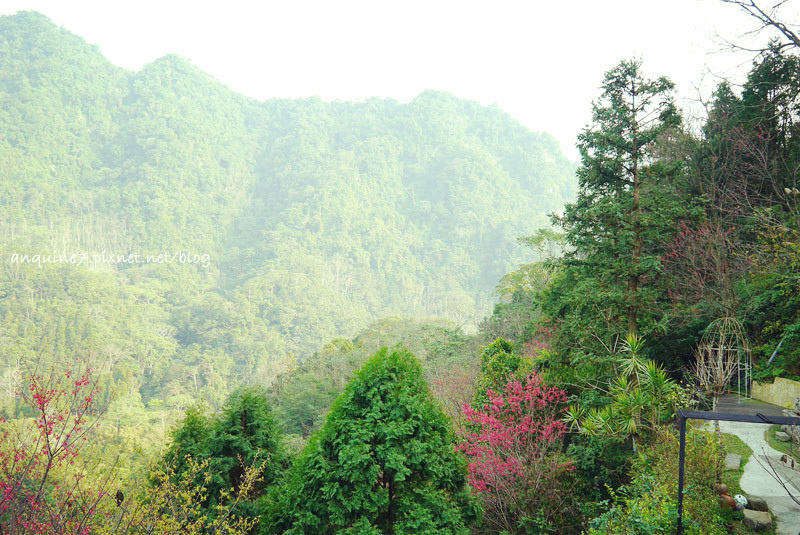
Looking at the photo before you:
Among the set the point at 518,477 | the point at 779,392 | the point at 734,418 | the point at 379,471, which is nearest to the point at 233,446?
the point at 379,471

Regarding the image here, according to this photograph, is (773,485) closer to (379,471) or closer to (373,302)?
(379,471)

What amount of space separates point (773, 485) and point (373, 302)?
80584mm

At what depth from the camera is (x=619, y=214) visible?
9.01m

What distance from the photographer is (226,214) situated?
114 m

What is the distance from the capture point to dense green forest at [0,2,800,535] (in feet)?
16.6

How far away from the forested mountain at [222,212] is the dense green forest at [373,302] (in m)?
0.61

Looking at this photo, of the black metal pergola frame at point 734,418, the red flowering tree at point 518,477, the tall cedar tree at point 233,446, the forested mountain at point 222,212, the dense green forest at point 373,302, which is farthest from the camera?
the forested mountain at point 222,212

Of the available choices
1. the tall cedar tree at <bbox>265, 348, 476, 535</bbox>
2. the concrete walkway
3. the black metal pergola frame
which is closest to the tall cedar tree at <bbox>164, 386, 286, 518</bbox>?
the tall cedar tree at <bbox>265, 348, 476, 535</bbox>

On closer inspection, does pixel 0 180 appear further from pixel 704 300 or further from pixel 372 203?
pixel 704 300

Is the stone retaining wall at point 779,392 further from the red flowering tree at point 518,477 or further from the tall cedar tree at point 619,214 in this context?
the red flowering tree at point 518,477

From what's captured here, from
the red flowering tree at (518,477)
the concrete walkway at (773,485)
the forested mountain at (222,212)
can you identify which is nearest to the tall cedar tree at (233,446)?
the red flowering tree at (518,477)

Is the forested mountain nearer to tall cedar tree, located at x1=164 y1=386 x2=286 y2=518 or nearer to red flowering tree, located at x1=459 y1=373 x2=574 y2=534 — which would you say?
tall cedar tree, located at x1=164 y1=386 x2=286 y2=518

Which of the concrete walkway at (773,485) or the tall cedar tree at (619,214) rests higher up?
the tall cedar tree at (619,214)

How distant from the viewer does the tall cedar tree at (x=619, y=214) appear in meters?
9.01
